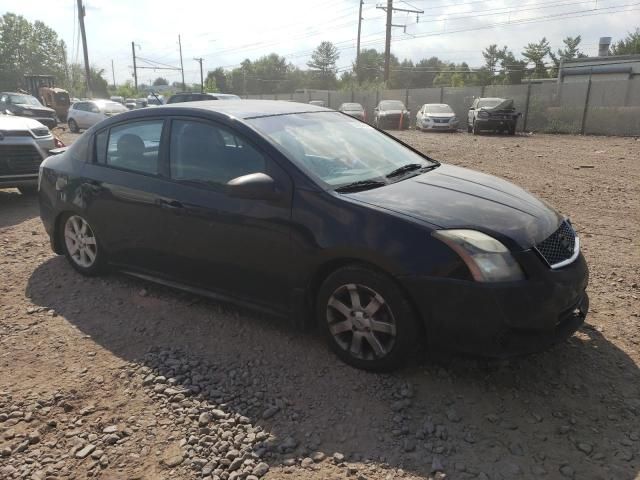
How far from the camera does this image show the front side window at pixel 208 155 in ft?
11.6

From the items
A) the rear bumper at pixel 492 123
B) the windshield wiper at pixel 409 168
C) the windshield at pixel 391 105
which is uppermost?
the windshield at pixel 391 105

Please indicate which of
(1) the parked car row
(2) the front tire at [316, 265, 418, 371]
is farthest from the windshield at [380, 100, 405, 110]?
(2) the front tire at [316, 265, 418, 371]

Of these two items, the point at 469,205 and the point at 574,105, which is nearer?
the point at 469,205

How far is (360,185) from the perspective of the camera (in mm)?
3363

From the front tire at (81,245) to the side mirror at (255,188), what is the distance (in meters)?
1.94

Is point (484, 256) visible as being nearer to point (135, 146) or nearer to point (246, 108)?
point (246, 108)

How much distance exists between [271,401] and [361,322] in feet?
2.29

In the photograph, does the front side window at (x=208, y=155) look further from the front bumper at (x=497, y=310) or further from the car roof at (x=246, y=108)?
the front bumper at (x=497, y=310)

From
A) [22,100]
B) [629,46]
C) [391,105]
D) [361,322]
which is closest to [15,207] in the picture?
[361,322]

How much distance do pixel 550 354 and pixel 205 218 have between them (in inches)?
97.3

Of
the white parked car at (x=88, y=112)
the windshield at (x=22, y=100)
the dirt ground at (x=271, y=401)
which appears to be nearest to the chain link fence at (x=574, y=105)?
the white parked car at (x=88, y=112)

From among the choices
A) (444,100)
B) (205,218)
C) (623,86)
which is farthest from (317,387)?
(444,100)

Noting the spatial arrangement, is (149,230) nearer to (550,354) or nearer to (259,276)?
(259,276)

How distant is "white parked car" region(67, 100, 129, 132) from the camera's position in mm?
21078
